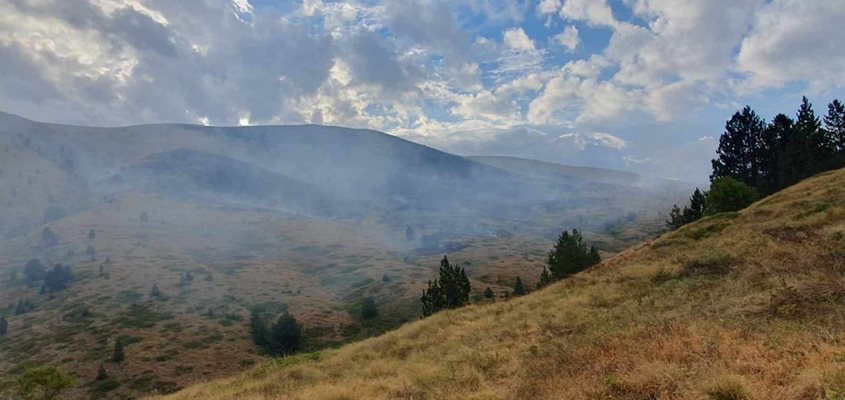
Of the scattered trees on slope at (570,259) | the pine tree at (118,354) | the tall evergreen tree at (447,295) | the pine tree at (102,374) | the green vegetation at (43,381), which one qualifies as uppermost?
the scattered trees on slope at (570,259)

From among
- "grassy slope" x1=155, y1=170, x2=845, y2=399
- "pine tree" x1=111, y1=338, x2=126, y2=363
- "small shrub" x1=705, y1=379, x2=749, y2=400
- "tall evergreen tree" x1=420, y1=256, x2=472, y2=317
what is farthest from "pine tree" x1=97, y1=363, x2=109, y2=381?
"small shrub" x1=705, y1=379, x2=749, y2=400

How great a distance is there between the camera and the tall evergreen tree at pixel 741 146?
80.5 meters

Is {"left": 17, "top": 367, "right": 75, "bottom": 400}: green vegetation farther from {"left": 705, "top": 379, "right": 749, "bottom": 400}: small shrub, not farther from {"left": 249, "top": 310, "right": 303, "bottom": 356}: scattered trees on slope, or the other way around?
{"left": 705, "top": 379, "right": 749, "bottom": 400}: small shrub

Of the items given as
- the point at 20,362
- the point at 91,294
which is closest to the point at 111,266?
the point at 91,294

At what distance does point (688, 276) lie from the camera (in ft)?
74.5

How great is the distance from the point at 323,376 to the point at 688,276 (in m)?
18.1

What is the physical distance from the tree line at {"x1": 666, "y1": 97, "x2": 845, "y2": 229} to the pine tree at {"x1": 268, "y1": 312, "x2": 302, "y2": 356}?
238ft

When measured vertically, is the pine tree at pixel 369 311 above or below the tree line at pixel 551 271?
below

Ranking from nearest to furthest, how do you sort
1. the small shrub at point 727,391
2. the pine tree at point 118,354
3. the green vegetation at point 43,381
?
1. the small shrub at point 727,391
2. the green vegetation at point 43,381
3. the pine tree at point 118,354

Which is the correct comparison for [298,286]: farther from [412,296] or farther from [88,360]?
[88,360]

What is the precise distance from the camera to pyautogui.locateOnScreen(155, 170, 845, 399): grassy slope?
9586mm

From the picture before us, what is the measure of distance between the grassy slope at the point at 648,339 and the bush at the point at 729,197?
2441cm

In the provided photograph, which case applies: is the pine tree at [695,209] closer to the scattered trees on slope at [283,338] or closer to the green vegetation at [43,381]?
the scattered trees on slope at [283,338]

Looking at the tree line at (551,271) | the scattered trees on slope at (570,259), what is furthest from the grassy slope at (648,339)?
the tree line at (551,271)
